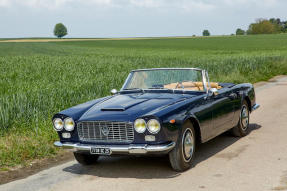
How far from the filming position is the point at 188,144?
6129 mm

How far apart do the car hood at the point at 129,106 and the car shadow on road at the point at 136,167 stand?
78 cm

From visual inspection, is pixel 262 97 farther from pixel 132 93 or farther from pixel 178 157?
pixel 178 157

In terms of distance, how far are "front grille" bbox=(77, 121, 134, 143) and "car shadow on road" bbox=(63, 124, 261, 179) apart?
19.9 inches

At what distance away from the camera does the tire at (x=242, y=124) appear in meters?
8.15

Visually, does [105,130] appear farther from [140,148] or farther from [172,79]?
[172,79]

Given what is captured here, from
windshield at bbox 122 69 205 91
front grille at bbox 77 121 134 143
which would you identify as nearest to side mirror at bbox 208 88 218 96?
windshield at bbox 122 69 205 91

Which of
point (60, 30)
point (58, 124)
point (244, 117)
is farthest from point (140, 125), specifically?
point (60, 30)

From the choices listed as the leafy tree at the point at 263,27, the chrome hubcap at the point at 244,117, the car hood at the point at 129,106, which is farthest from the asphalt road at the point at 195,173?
the leafy tree at the point at 263,27

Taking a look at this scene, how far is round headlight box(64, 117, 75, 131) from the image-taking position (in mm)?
6161

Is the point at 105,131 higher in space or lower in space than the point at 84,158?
higher

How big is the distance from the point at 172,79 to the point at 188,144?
1516 millimetres

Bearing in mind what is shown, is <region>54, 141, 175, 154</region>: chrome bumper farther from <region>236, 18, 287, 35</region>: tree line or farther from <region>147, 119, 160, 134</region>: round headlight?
<region>236, 18, 287, 35</region>: tree line

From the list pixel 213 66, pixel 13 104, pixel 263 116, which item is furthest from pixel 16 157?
pixel 213 66

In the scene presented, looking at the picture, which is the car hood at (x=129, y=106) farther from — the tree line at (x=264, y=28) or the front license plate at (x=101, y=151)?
the tree line at (x=264, y=28)
